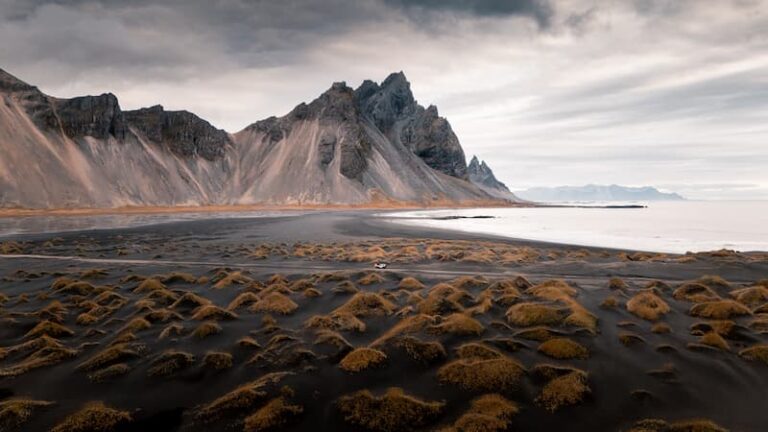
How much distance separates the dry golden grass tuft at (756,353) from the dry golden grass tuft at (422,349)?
277 inches

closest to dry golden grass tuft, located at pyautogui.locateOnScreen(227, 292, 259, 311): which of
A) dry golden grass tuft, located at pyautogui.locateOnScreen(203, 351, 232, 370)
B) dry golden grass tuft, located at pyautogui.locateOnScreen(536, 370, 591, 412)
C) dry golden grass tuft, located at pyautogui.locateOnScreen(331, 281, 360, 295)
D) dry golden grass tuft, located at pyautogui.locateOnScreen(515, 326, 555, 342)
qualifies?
dry golden grass tuft, located at pyautogui.locateOnScreen(331, 281, 360, 295)

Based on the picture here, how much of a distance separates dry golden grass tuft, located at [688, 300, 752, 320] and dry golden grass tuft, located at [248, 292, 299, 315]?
1290 centimetres

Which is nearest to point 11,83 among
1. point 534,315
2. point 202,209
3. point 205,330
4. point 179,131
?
point 179,131

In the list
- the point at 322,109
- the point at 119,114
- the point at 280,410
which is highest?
the point at 322,109

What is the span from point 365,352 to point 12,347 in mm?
9312

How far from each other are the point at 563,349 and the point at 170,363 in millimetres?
9510

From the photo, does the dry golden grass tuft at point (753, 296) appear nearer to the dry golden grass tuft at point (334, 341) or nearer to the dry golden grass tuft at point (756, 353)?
the dry golden grass tuft at point (756, 353)

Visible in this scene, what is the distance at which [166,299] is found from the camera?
50.1 ft

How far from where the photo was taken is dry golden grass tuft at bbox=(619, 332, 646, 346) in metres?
10.8

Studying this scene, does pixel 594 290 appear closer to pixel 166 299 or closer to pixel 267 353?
pixel 267 353

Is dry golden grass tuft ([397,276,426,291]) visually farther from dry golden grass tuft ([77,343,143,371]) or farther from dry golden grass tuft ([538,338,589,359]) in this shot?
dry golden grass tuft ([77,343,143,371])

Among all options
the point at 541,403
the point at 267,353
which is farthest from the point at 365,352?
the point at 541,403

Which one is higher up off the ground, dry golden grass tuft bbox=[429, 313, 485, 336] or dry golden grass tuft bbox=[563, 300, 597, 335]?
dry golden grass tuft bbox=[563, 300, 597, 335]

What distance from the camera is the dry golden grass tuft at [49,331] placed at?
11656 mm
